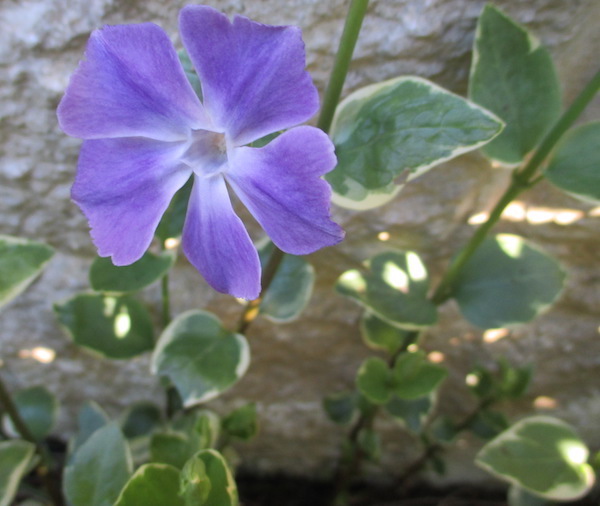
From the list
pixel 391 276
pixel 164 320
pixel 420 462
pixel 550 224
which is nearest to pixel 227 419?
pixel 164 320

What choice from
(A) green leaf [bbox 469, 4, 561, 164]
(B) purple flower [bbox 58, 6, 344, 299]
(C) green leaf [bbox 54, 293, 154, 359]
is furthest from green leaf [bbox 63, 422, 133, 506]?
(A) green leaf [bbox 469, 4, 561, 164]

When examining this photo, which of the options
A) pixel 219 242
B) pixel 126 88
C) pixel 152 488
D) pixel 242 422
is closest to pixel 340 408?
pixel 242 422

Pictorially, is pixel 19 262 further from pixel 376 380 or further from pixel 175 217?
pixel 376 380

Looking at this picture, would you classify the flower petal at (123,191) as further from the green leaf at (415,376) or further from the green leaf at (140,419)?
the green leaf at (140,419)

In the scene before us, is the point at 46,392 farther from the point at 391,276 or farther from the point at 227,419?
the point at 391,276

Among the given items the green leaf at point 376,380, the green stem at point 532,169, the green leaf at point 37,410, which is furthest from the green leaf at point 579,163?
the green leaf at point 37,410

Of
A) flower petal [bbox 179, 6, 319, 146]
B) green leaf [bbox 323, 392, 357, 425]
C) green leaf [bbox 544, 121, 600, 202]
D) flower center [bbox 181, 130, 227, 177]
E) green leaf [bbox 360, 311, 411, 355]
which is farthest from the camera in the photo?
green leaf [bbox 323, 392, 357, 425]

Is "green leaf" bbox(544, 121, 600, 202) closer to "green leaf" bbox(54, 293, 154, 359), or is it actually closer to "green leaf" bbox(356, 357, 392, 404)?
"green leaf" bbox(356, 357, 392, 404)
